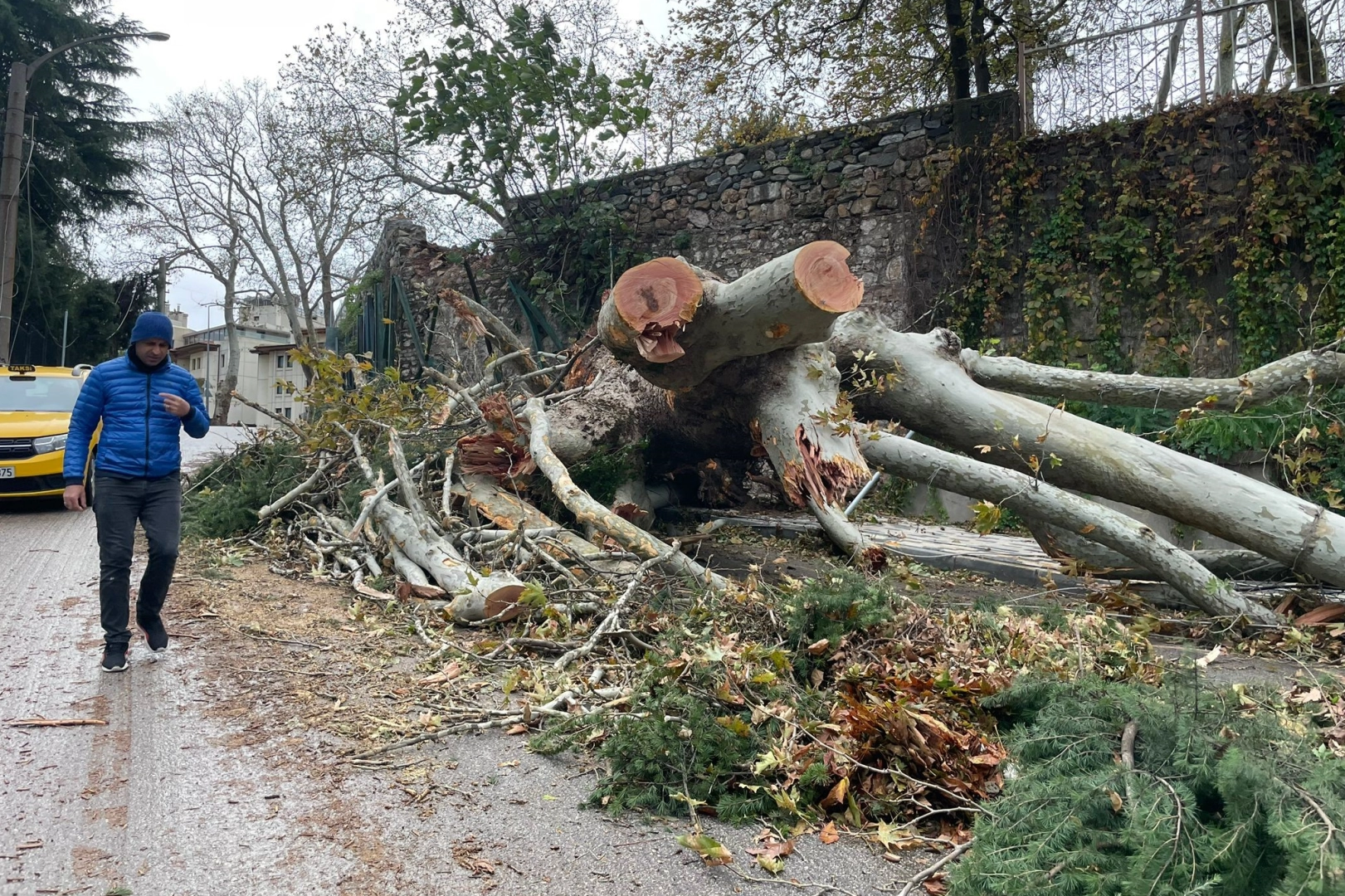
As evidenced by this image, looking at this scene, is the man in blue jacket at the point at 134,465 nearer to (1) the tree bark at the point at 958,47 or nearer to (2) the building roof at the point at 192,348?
(1) the tree bark at the point at 958,47

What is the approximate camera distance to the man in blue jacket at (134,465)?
161 inches

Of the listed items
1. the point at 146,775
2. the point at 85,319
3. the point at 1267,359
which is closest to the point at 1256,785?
the point at 146,775

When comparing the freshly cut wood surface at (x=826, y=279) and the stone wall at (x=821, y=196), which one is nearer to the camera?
the freshly cut wood surface at (x=826, y=279)

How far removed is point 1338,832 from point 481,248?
1411 centimetres

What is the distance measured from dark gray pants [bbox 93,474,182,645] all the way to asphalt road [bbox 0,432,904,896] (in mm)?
557

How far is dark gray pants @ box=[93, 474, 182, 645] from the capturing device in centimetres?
404

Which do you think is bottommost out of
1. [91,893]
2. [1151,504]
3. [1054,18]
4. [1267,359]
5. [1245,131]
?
[91,893]

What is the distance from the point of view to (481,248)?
14.6 metres

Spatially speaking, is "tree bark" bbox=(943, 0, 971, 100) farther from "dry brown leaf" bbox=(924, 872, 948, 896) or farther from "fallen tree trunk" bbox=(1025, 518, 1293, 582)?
"dry brown leaf" bbox=(924, 872, 948, 896)

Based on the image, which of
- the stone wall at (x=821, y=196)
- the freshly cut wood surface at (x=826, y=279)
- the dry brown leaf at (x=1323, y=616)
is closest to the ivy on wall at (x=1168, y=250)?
the stone wall at (x=821, y=196)

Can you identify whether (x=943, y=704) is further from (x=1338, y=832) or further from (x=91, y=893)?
(x=91, y=893)

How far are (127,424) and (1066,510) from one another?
479 cm

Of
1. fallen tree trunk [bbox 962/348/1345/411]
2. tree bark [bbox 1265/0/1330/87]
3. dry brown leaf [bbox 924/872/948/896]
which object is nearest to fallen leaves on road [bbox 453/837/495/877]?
dry brown leaf [bbox 924/872/948/896]

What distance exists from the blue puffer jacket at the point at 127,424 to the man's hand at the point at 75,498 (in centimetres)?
3
